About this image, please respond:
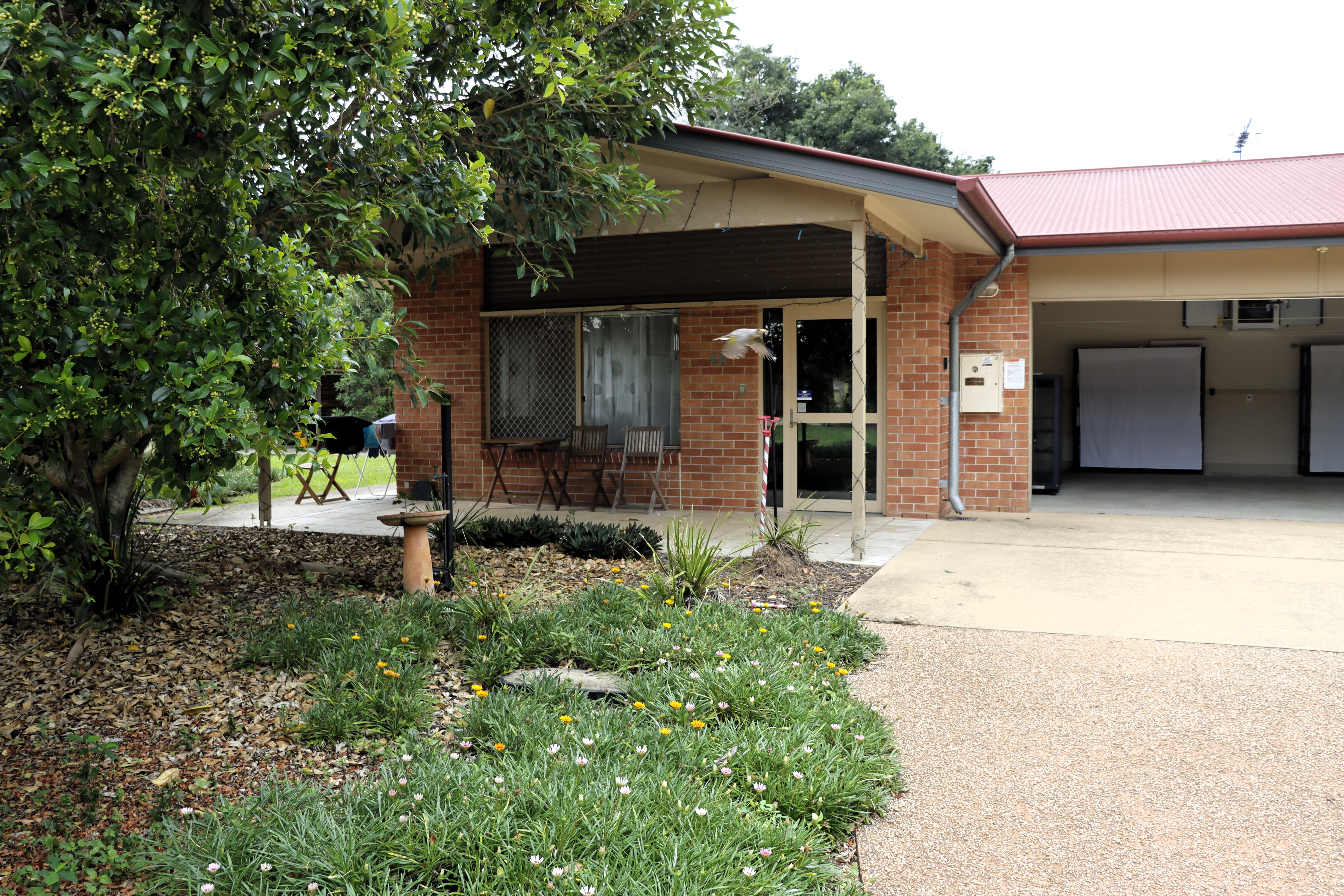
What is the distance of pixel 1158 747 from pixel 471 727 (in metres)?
2.39

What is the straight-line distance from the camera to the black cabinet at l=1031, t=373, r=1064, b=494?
38.3ft

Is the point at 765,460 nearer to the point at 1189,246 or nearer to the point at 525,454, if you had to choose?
the point at 525,454

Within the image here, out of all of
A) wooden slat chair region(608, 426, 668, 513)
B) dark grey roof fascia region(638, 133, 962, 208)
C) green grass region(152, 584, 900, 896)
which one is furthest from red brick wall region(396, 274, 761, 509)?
green grass region(152, 584, 900, 896)

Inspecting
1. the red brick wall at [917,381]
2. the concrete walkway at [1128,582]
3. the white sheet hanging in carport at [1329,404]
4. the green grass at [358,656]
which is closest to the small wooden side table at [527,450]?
the red brick wall at [917,381]

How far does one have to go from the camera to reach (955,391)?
901cm

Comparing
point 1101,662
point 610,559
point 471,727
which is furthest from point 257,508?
point 1101,662

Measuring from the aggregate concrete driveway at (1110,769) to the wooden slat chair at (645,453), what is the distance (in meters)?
5.22

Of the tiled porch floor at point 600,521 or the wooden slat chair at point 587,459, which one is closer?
the tiled porch floor at point 600,521

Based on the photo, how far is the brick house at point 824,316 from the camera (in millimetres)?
8438

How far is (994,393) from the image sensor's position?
29.7 ft

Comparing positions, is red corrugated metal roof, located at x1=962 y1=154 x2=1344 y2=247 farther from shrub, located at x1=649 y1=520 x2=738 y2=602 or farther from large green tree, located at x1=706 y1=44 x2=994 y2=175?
large green tree, located at x1=706 y1=44 x2=994 y2=175

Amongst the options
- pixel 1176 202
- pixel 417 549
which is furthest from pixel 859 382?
pixel 1176 202

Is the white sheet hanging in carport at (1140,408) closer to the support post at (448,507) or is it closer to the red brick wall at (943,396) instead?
the red brick wall at (943,396)

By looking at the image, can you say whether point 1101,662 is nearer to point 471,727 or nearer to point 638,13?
point 471,727
